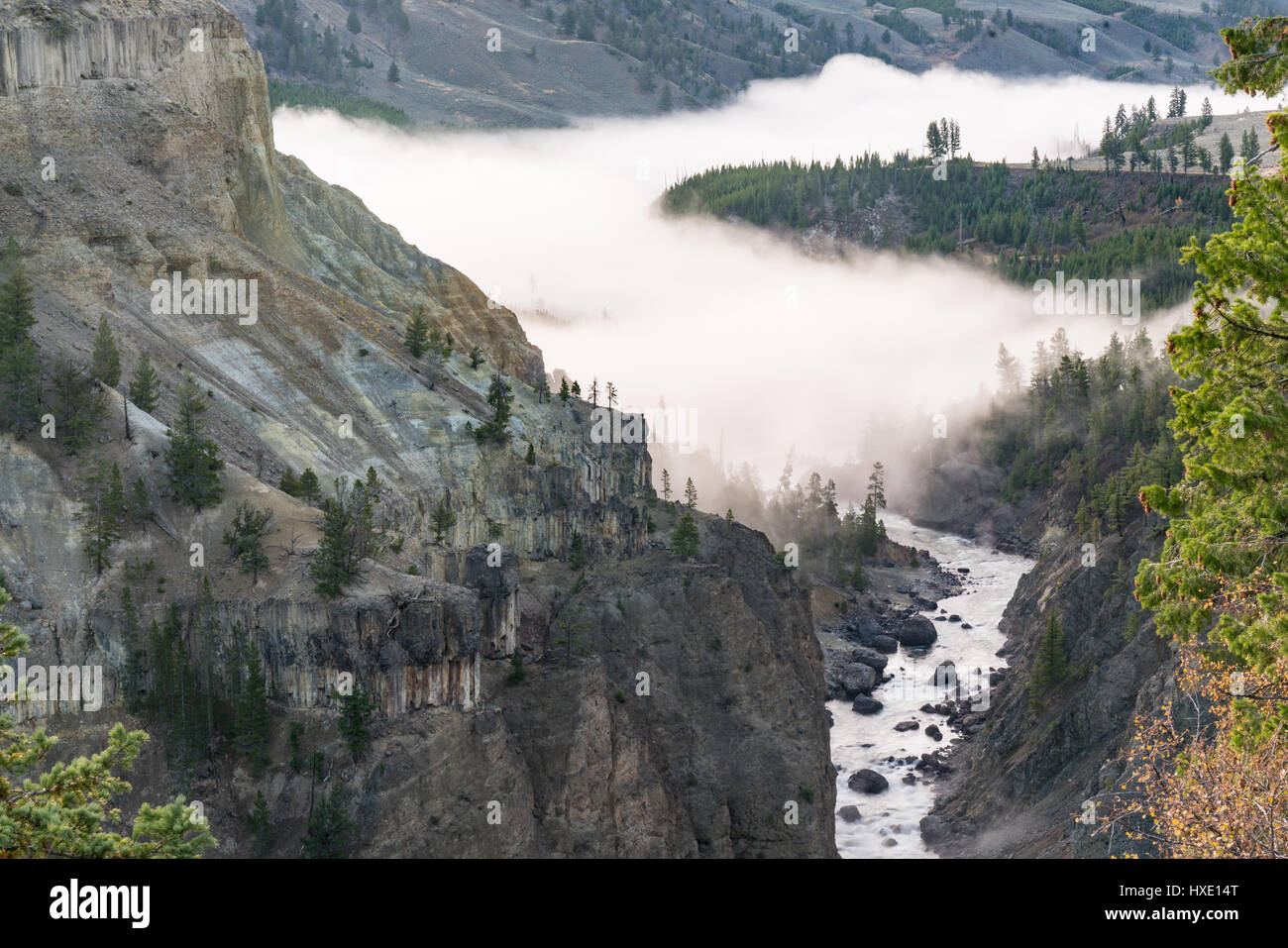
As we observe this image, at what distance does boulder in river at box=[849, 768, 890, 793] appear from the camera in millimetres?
123569

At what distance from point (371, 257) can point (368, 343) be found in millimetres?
26588

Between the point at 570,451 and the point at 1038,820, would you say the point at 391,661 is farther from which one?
the point at 1038,820

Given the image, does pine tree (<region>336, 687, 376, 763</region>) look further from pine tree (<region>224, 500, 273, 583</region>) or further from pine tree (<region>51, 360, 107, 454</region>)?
pine tree (<region>51, 360, 107, 454</region>)

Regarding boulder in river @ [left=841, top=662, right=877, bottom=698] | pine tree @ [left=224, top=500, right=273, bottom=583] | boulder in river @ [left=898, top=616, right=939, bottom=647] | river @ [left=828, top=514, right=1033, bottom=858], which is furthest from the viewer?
boulder in river @ [left=898, top=616, right=939, bottom=647]

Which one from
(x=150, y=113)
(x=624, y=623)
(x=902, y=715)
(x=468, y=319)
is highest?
(x=150, y=113)

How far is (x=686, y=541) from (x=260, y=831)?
45940mm

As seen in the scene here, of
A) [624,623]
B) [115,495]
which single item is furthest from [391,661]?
[624,623]

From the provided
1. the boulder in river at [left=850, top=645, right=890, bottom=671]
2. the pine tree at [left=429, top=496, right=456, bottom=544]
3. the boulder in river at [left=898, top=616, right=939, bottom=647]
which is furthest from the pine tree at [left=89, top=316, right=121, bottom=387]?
the boulder in river at [left=898, top=616, right=939, bottom=647]

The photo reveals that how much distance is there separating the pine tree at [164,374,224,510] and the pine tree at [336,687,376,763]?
46.5ft

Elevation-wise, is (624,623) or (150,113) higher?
(150,113)
